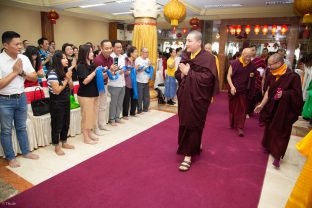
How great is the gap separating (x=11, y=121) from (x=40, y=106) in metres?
0.49

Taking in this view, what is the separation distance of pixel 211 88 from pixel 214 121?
7.24ft

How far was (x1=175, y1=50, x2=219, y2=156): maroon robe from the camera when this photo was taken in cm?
256

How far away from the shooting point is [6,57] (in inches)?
96.4

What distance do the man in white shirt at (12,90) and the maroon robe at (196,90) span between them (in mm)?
1712

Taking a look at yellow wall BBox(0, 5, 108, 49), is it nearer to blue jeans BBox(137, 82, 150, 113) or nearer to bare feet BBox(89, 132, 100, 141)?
blue jeans BBox(137, 82, 150, 113)

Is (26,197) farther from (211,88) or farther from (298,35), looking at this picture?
(298,35)

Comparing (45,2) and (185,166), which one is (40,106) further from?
(45,2)

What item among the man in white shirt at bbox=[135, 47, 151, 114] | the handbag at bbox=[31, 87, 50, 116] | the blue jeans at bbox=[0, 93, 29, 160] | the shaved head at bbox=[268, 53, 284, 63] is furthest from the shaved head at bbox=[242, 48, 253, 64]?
the blue jeans at bbox=[0, 93, 29, 160]

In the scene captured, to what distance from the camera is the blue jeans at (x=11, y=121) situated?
2.47 metres

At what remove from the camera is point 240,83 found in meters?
3.88

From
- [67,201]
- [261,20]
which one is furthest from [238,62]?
[261,20]

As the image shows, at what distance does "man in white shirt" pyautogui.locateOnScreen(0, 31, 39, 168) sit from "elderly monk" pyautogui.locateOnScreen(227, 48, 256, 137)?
Result: 296 cm

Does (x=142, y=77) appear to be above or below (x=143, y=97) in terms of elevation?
above

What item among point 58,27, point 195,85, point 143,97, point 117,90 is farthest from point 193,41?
point 58,27
